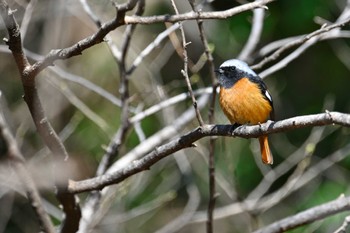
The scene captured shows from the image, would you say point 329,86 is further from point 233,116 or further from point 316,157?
point 233,116

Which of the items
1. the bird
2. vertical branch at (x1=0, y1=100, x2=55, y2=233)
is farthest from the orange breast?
vertical branch at (x1=0, y1=100, x2=55, y2=233)

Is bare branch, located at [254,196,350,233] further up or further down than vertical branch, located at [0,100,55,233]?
further down

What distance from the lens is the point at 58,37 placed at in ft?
20.4

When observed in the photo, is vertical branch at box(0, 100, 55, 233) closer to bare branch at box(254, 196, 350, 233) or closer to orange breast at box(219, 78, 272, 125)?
bare branch at box(254, 196, 350, 233)

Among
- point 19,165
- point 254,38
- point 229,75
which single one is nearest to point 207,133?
point 19,165

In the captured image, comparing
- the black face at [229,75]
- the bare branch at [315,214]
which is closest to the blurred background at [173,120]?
the black face at [229,75]

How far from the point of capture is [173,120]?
5961 millimetres

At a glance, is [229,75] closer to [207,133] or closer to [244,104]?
[244,104]

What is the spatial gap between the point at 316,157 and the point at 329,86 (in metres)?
1.25

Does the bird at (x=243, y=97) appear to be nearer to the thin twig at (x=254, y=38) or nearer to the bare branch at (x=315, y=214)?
the thin twig at (x=254, y=38)

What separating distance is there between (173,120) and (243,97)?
1.66m

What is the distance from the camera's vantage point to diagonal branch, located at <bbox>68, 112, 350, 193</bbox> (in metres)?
2.57

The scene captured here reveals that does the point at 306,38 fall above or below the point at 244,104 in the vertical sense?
above

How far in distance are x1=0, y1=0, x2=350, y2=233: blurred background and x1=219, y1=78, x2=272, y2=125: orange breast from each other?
3.15ft
